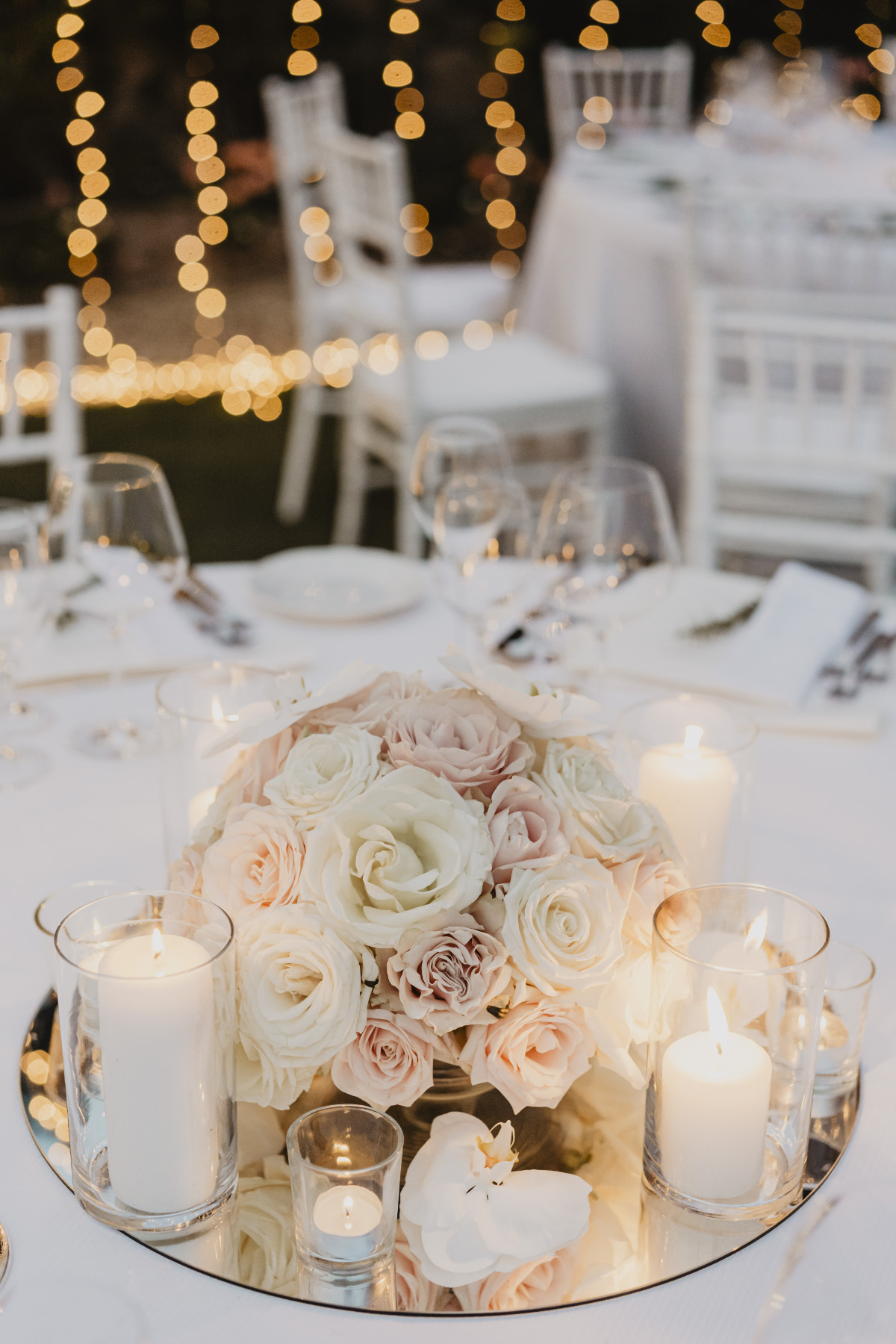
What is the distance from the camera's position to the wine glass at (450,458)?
1.19 m

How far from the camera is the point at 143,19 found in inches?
198

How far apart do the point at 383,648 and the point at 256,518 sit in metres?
2.50

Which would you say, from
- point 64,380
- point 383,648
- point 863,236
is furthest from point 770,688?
point 863,236

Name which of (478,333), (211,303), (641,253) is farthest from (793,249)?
(211,303)

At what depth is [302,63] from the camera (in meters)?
5.29

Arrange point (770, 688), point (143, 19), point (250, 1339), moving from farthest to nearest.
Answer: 1. point (143, 19)
2. point (770, 688)
3. point (250, 1339)

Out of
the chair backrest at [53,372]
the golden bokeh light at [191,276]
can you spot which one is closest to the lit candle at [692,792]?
the chair backrest at [53,372]

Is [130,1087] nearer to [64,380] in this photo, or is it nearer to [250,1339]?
[250,1339]

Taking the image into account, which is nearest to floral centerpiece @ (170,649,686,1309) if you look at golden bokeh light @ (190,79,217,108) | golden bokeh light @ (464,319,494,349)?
golden bokeh light @ (464,319,494,349)

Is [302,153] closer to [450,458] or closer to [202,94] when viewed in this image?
[202,94]

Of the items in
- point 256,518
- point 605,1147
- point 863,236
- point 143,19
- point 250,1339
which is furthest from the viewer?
point 143,19

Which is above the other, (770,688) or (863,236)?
(863,236)

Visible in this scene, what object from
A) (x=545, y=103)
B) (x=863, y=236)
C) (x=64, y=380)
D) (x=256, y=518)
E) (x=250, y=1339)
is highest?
(x=545, y=103)

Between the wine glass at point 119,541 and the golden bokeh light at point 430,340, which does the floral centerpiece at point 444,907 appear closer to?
the wine glass at point 119,541
